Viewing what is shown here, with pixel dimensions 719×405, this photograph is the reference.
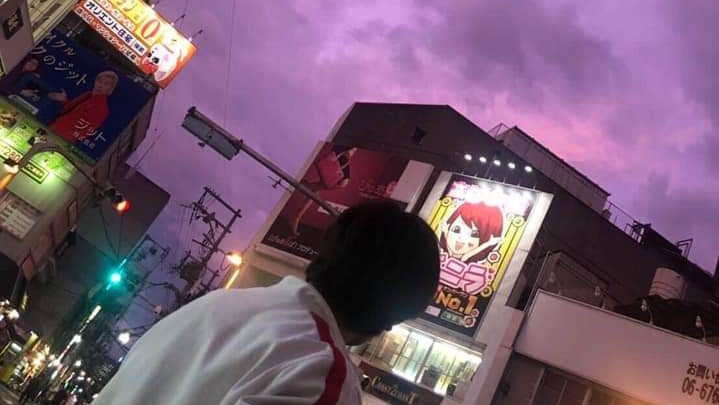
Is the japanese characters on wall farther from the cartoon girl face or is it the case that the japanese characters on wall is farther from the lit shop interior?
the cartoon girl face

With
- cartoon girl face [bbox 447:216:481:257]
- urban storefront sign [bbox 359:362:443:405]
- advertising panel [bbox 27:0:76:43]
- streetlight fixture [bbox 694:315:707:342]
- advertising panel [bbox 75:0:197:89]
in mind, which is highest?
advertising panel [bbox 75:0:197:89]

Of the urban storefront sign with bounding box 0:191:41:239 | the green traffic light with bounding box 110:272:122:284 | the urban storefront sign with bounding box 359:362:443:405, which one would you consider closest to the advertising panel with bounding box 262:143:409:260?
the urban storefront sign with bounding box 359:362:443:405

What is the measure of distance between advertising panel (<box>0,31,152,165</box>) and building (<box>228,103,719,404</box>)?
11.1 metres

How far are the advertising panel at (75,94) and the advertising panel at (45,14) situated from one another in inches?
106

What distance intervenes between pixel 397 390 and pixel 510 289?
4.11 m

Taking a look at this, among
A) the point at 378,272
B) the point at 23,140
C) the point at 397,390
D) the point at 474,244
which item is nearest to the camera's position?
the point at 378,272

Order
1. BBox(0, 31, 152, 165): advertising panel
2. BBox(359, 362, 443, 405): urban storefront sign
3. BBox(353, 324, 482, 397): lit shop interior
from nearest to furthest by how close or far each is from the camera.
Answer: BBox(359, 362, 443, 405): urban storefront sign < BBox(353, 324, 482, 397): lit shop interior < BBox(0, 31, 152, 165): advertising panel

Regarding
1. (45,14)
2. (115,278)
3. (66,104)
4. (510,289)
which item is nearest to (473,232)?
(510,289)

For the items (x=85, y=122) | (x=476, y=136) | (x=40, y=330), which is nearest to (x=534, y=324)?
(x=476, y=136)

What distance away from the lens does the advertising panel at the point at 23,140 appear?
1040 inches

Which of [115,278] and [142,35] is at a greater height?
[142,35]

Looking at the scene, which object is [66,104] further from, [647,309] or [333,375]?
[333,375]

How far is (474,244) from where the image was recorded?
54.9 ft

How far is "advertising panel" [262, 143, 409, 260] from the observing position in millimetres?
22373
